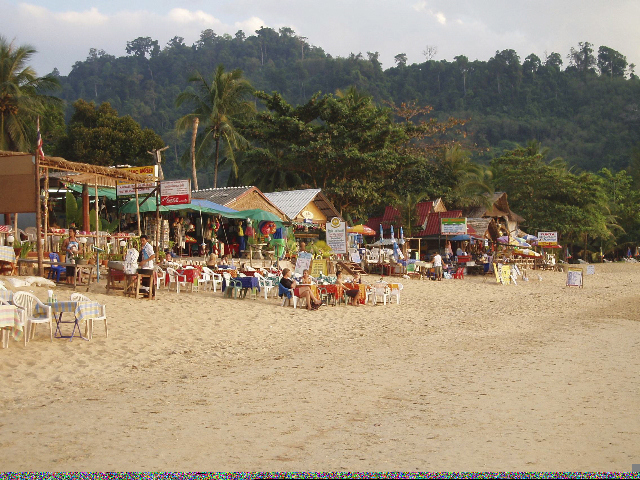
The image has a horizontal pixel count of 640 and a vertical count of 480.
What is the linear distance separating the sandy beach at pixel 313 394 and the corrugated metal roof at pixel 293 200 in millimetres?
12181

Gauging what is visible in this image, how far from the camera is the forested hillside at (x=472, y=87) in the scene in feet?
250

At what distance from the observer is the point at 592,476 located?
4.32 metres

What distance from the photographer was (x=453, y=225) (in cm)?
2850

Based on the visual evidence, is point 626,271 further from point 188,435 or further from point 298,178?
point 188,435

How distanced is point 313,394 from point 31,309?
14.8 ft

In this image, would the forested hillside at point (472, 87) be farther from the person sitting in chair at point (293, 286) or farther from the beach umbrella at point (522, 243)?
the person sitting in chair at point (293, 286)

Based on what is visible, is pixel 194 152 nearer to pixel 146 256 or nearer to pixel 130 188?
pixel 130 188

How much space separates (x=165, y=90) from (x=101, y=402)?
73103 millimetres

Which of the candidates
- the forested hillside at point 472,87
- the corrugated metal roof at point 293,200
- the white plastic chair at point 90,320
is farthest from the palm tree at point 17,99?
the forested hillside at point 472,87

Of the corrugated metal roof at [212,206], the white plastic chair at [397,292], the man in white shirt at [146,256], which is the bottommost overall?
the white plastic chair at [397,292]

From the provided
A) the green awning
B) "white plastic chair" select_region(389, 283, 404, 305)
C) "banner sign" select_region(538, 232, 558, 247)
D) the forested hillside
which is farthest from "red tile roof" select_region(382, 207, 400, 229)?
the forested hillside

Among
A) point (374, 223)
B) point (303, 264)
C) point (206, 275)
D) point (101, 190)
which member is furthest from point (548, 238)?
point (206, 275)

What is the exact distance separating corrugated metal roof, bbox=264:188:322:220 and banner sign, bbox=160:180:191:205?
31.4 ft

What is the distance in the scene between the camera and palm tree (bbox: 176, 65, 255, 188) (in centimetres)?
3253
